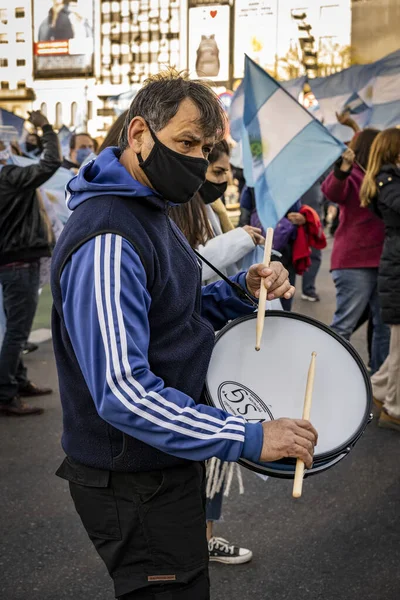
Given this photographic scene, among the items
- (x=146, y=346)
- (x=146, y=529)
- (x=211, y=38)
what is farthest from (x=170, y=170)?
(x=211, y=38)

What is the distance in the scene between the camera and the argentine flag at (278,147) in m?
4.80

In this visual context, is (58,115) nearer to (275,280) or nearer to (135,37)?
(275,280)

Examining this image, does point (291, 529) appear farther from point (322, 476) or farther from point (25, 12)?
point (25, 12)

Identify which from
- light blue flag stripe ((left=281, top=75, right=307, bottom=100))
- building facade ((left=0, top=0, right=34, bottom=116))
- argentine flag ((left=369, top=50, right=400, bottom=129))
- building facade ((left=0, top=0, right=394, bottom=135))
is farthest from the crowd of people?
light blue flag stripe ((left=281, top=75, right=307, bottom=100))

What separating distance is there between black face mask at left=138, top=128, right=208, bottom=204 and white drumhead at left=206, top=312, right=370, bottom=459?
47cm

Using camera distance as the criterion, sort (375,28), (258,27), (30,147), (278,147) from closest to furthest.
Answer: (278,147) < (30,147) < (258,27) < (375,28)

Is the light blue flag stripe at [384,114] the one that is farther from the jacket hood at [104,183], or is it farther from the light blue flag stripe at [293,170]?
the jacket hood at [104,183]

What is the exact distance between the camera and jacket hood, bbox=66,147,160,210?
1.78 meters

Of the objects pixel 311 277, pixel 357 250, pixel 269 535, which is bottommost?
pixel 311 277

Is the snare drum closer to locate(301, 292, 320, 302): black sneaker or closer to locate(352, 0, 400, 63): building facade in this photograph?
locate(301, 292, 320, 302): black sneaker

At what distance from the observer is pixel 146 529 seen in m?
1.87

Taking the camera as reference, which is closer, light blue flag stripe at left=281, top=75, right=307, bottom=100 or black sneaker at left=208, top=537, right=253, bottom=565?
black sneaker at left=208, top=537, right=253, bottom=565

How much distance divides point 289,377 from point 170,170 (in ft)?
2.12

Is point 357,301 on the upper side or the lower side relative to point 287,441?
lower
